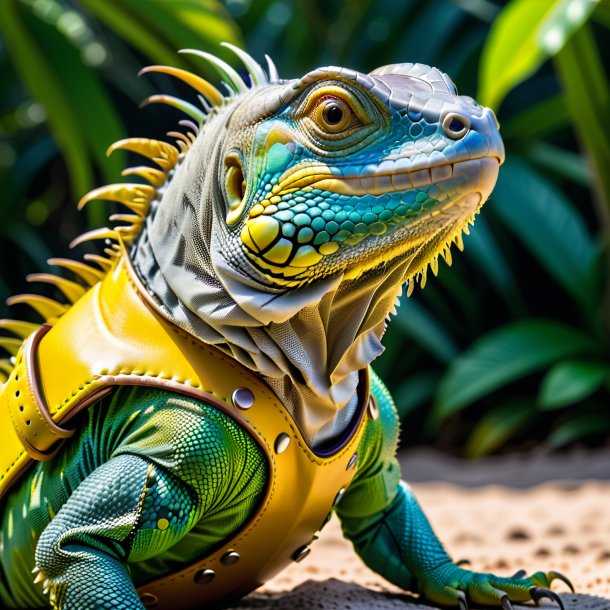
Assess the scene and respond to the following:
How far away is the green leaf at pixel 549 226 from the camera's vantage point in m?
7.50

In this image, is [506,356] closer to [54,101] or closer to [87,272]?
[54,101]

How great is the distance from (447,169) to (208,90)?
0.79m

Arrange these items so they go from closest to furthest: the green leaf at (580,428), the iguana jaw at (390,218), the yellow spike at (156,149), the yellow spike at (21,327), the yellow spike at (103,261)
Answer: the iguana jaw at (390,218) → the yellow spike at (156,149) → the yellow spike at (103,261) → the yellow spike at (21,327) → the green leaf at (580,428)

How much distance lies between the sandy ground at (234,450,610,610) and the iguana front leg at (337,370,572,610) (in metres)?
0.09

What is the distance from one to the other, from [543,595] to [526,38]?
321 centimetres

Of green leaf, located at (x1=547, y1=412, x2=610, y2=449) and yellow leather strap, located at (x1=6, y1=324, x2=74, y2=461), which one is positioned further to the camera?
green leaf, located at (x1=547, y1=412, x2=610, y2=449)

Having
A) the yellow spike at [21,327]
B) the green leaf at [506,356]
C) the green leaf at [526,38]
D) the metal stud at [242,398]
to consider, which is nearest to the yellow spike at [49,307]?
the yellow spike at [21,327]

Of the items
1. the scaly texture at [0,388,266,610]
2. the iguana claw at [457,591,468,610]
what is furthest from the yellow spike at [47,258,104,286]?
the iguana claw at [457,591,468,610]

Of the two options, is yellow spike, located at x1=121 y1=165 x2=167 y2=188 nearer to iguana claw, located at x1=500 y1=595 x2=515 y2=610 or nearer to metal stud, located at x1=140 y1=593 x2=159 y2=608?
metal stud, located at x1=140 y1=593 x2=159 y2=608

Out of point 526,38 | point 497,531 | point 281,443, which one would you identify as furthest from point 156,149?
point 526,38

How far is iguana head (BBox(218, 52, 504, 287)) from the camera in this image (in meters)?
2.18

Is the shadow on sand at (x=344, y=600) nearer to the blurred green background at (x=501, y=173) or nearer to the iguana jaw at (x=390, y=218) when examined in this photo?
the iguana jaw at (x=390, y=218)

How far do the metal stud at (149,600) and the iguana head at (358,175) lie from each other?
899 mm

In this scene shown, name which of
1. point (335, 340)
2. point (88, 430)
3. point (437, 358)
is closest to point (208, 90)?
point (335, 340)
